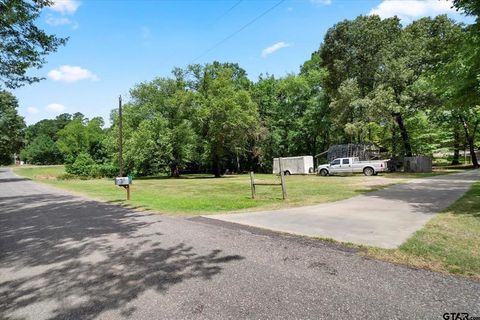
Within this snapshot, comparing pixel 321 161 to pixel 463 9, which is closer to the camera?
pixel 463 9

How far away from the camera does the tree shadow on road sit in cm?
372

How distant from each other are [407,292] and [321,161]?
39.6 metres

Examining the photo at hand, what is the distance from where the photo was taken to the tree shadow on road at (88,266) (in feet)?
12.2

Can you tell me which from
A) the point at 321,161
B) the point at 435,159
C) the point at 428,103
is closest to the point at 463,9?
the point at 428,103

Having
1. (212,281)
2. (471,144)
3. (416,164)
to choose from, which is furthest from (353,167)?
(212,281)

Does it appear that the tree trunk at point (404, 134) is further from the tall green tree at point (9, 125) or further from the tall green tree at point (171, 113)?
the tall green tree at point (9, 125)

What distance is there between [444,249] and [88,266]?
5.84m

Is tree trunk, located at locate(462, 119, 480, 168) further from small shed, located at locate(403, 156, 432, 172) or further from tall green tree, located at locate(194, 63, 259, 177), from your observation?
tall green tree, located at locate(194, 63, 259, 177)

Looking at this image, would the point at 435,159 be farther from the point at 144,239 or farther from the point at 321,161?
the point at 144,239

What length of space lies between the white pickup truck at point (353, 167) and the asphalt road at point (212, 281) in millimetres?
22529

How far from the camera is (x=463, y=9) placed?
10.9m

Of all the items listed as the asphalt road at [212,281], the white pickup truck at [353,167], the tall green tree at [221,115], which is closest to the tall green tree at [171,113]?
the tall green tree at [221,115]

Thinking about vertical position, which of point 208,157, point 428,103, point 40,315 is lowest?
point 40,315

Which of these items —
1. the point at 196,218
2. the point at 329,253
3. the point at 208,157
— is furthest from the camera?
the point at 208,157
